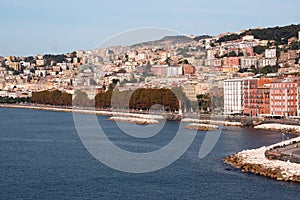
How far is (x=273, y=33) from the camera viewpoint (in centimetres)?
4969

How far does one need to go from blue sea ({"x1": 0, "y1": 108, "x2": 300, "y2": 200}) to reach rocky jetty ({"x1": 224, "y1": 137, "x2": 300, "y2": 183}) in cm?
16

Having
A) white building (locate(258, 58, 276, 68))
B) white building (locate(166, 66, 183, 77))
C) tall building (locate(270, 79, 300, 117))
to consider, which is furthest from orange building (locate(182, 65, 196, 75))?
tall building (locate(270, 79, 300, 117))

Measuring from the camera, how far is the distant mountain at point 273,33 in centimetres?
4700

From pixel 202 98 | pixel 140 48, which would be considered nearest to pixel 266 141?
pixel 202 98

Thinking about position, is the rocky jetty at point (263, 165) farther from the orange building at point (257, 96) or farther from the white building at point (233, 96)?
the white building at point (233, 96)

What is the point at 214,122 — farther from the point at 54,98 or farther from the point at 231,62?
the point at 231,62

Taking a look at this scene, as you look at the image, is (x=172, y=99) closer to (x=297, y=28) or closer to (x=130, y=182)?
(x=130, y=182)

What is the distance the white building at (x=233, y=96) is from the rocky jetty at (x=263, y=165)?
31.4 feet

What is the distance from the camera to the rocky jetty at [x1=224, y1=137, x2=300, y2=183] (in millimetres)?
8580

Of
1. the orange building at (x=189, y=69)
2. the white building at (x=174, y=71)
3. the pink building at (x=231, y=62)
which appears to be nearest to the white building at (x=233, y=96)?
the white building at (x=174, y=71)

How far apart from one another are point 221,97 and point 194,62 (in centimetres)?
2178

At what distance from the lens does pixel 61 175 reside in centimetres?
932

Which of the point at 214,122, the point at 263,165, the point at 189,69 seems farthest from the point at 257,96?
the point at 189,69

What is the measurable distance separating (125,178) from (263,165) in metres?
2.14
